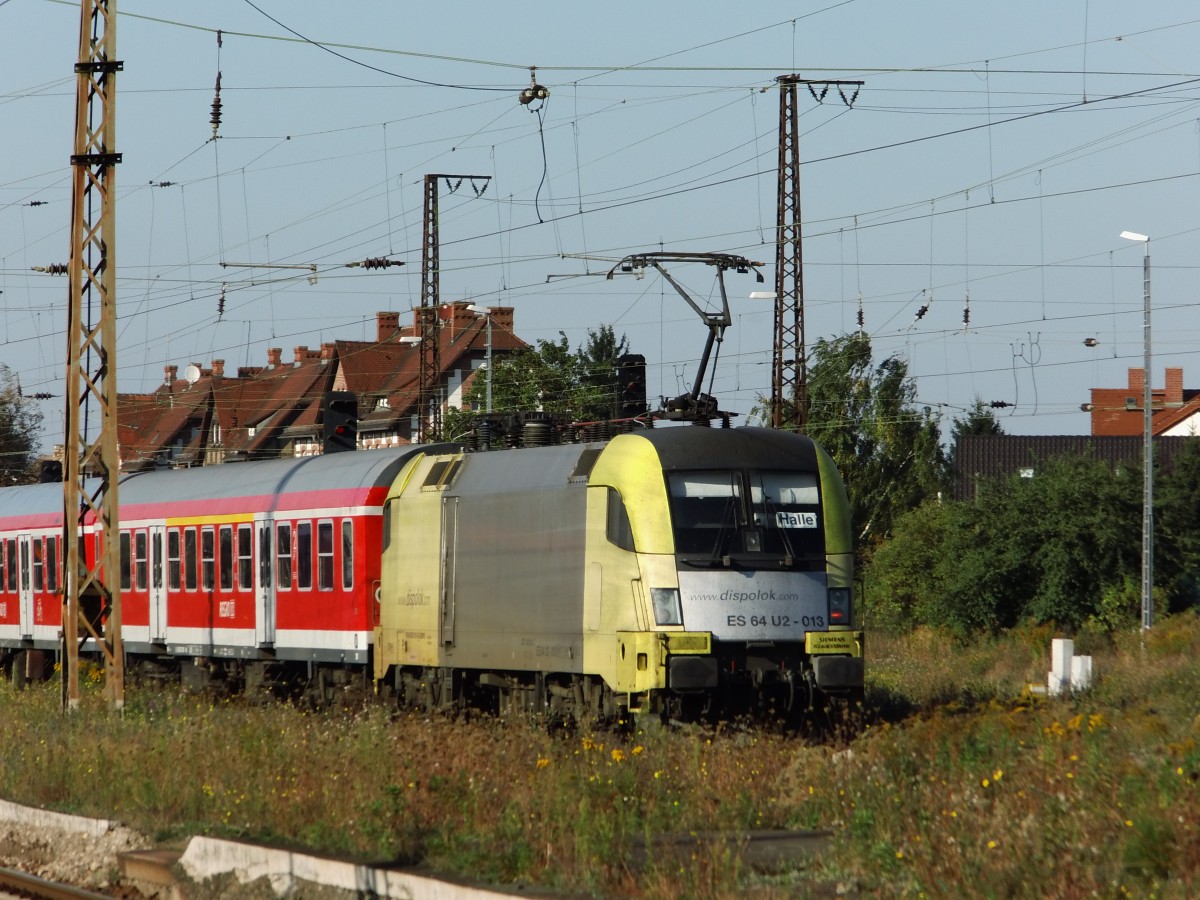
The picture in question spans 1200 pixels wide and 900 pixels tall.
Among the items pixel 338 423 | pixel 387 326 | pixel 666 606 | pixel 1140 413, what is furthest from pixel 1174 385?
pixel 666 606

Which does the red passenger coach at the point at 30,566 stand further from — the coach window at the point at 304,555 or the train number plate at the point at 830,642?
the train number plate at the point at 830,642

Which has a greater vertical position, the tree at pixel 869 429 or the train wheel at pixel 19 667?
the tree at pixel 869 429

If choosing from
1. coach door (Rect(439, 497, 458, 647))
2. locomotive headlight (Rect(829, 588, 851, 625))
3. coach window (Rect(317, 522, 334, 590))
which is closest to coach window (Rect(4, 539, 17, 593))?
coach window (Rect(317, 522, 334, 590))

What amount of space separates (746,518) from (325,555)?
7.54 meters

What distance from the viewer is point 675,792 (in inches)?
481

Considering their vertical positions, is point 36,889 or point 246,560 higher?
point 246,560

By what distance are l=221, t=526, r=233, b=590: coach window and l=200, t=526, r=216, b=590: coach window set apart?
10.6 inches

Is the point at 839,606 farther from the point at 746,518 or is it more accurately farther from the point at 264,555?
the point at 264,555

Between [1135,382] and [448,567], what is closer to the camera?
[448,567]

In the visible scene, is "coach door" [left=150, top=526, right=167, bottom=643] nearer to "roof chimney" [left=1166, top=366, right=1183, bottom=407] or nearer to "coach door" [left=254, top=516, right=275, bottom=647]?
"coach door" [left=254, top=516, right=275, bottom=647]

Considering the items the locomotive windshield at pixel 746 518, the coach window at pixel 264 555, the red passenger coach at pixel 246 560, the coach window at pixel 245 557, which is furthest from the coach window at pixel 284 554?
the locomotive windshield at pixel 746 518

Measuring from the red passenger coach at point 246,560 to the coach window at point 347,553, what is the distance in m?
0.02

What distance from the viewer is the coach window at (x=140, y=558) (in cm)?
2684

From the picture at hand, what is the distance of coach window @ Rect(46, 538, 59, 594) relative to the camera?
96.6 feet
